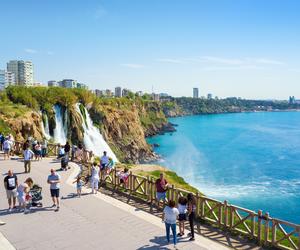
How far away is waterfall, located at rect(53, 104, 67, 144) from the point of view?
162ft

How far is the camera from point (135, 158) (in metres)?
81.2

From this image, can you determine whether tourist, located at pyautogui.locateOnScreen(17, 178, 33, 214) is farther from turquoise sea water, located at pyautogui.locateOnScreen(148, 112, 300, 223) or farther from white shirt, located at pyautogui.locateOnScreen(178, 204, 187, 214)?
turquoise sea water, located at pyautogui.locateOnScreen(148, 112, 300, 223)

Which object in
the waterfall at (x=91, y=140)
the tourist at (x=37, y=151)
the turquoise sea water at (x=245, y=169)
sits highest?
the tourist at (x=37, y=151)

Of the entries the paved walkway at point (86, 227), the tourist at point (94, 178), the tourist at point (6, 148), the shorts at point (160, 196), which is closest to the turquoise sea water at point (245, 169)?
the tourist at point (94, 178)

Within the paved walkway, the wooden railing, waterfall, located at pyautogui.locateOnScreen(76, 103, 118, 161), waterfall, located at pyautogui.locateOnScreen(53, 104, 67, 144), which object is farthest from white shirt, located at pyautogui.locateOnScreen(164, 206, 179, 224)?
waterfall, located at pyautogui.locateOnScreen(76, 103, 118, 161)

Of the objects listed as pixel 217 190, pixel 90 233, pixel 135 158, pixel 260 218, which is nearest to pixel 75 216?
pixel 90 233

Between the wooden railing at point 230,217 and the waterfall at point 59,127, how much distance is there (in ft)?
100

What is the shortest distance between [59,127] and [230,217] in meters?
40.6

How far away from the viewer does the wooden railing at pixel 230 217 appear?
12.3 metres

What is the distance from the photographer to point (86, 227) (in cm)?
1375

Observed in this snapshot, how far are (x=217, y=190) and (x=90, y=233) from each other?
3647 cm

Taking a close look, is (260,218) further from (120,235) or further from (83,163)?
(83,163)

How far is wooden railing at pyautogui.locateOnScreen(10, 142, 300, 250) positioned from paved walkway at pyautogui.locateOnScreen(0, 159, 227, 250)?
1322mm

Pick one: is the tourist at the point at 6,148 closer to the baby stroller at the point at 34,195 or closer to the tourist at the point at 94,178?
the tourist at the point at 94,178
